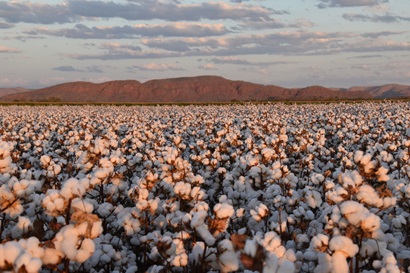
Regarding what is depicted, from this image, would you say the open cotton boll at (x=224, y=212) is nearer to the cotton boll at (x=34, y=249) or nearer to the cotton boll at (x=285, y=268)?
the cotton boll at (x=285, y=268)

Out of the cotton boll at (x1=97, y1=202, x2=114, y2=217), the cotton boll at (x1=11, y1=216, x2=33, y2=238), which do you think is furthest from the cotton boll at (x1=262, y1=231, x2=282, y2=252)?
the cotton boll at (x1=97, y1=202, x2=114, y2=217)

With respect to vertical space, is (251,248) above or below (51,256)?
above

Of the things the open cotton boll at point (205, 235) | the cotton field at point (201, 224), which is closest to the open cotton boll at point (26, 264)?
the cotton field at point (201, 224)

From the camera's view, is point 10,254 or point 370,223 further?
point 370,223

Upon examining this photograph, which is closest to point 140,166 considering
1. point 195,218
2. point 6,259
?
point 195,218

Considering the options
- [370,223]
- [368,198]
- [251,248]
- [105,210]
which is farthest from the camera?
[105,210]

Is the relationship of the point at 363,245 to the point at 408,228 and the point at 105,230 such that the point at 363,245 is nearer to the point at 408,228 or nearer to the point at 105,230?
the point at 408,228

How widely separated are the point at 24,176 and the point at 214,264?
399 centimetres

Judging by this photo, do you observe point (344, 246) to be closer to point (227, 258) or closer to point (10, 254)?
point (227, 258)

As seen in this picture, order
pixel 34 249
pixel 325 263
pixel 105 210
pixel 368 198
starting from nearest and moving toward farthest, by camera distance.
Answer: pixel 34 249, pixel 325 263, pixel 368 198, pixel 105 210

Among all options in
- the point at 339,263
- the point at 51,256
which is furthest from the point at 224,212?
the point at 51,256

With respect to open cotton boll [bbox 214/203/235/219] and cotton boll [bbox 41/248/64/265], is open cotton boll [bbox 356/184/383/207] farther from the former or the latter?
cotton boll [bbox 41/248/64/265]

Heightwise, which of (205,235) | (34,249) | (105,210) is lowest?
(105,210)

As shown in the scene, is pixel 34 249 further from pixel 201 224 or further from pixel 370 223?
pixel 370 223
